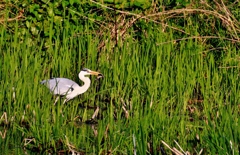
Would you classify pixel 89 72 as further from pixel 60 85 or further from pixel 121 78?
pixel 60 85

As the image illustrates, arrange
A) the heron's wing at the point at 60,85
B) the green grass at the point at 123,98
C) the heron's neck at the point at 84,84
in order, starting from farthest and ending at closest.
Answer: the heron's neck at the point at 84,84, the heron's wing at the point at 60,85, the green grass at the point at 123,98

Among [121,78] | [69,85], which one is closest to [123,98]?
[121,78]

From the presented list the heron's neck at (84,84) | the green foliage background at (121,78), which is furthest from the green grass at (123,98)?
the heron's neck at (84,84)

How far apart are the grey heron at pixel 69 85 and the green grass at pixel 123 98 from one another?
0.07m

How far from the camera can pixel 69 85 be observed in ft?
19.4

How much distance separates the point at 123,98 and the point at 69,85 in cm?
51

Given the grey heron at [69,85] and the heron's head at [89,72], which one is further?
the heron's head at [89,72]

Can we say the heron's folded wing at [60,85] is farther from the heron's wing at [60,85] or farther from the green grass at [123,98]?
the green grass at [123,98]

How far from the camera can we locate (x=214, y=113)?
16.5 feet

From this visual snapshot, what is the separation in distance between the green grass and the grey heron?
70 mm

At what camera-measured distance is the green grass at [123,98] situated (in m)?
4.35

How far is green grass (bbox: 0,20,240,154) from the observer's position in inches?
171

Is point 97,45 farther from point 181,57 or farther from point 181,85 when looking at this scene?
point 181,85

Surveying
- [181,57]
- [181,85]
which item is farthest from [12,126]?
[181,57]
